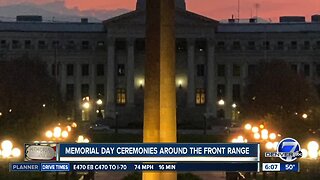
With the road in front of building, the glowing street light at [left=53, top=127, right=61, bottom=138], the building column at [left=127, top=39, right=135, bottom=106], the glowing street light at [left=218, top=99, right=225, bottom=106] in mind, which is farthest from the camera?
the building column at [left=127, top=39, right=135, bottom=106]

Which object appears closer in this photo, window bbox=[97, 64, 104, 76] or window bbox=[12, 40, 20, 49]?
window bbox=[12, 40, 20, 49]

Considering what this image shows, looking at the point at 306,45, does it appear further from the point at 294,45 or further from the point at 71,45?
the point at 71,45

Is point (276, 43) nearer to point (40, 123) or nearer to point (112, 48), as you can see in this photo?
point (112, 48)

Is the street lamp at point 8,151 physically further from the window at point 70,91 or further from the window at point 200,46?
the window at point 200,46

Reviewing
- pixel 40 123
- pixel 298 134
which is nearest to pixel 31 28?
pixel 40 123

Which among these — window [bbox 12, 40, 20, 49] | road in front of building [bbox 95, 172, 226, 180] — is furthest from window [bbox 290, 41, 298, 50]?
road in front of building [bbox 95, 172, 226, 180]

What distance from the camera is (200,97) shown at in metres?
126

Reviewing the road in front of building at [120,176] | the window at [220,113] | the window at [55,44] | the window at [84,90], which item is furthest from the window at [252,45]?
the road in front of building at [120,176]

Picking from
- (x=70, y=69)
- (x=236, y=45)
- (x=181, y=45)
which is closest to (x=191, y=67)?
(x=181, y=45)

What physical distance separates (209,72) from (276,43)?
1357cm

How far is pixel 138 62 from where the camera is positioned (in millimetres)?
127312

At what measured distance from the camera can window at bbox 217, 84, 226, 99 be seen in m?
128

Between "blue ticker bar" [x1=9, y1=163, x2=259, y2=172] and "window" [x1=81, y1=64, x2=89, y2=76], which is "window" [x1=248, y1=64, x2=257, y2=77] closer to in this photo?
"window" [x1=81, y1=64, x2=89, y2=76]

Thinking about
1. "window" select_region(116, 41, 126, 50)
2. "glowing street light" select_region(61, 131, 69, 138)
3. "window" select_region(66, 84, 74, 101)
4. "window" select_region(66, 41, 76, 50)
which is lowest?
"glowing street light" select_region(61, 131, 69, 138)
